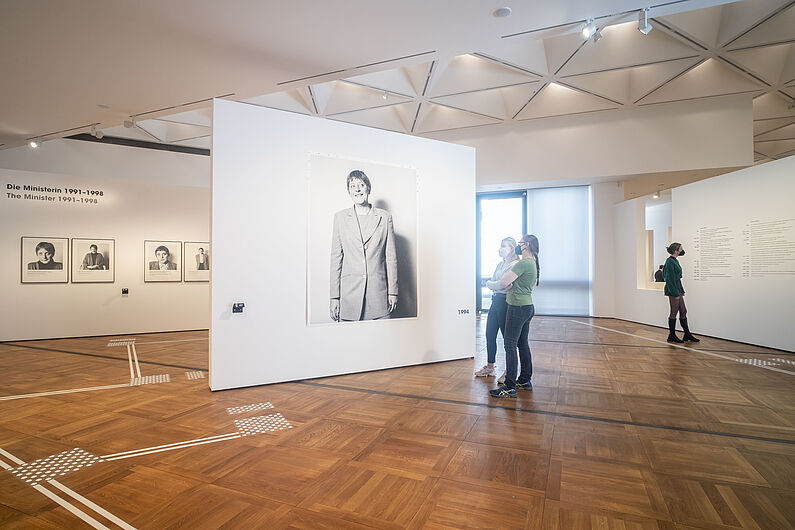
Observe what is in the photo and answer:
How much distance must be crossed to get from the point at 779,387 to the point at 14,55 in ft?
30.9

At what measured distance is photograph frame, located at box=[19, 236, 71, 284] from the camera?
847 cm

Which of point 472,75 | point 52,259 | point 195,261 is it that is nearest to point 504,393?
point 472,75

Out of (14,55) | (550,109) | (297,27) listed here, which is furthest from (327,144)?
(550,109)

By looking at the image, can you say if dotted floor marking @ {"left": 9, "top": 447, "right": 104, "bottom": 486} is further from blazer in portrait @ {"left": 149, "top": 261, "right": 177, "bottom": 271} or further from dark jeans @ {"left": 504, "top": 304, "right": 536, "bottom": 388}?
blazer in portrait @ {"left": 149, "top": 261, "right": 177, "bottom": 271}

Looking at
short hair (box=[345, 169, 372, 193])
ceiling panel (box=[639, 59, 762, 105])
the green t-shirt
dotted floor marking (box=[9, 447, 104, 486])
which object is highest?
ceiling panel (box=[639, 59, 762, 105])

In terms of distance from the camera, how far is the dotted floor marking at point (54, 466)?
275 centimetres

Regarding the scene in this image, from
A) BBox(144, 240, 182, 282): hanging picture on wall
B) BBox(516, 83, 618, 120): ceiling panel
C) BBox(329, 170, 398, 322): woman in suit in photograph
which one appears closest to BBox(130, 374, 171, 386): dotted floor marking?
BBox(329, 170, 398, 322): woman in suit in photograph

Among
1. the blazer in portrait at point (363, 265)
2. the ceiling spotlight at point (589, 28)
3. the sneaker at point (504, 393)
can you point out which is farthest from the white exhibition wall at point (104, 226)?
the ceiling spotlight at point (589, 28)

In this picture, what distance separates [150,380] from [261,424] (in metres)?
2.51

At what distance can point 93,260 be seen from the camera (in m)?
9.07

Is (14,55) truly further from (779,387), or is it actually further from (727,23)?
(727,23)

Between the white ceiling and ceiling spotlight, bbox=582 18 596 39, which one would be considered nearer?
the white ceiling

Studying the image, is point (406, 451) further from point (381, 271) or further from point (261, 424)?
point (381, 271)

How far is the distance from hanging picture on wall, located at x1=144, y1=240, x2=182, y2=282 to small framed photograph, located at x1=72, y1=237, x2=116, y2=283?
2.12 ft
